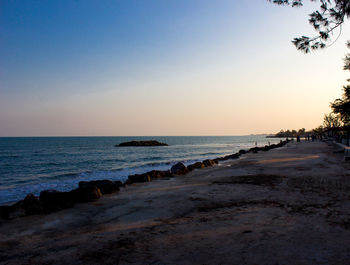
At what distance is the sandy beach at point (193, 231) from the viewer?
3732mm

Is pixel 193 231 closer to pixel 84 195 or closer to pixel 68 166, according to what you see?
pixel 84 195

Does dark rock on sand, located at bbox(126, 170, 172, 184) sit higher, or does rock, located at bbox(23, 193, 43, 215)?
rock, located at bbox(23, 193, 43, 215)

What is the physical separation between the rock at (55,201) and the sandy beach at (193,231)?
421 mm

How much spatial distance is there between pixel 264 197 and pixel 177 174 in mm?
8395

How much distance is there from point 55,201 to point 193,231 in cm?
521

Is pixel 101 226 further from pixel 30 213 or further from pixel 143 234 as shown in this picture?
pixel 30 213

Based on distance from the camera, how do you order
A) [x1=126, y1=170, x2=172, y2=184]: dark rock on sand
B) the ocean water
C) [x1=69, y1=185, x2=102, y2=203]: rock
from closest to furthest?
[x1=69, y1=185, x2=102, y2=203]: rock → [x1=126, y1=170, x2=172, y2=184]: dark rock on sand → the ocean water

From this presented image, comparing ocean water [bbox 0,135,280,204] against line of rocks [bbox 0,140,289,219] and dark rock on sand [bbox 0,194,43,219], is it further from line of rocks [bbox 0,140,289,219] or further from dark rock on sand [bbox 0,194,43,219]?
dark rock on sand [bbox 0,194,43,219]

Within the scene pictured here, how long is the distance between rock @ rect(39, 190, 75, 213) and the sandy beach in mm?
421

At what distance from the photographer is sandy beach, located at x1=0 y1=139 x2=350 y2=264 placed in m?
3.73

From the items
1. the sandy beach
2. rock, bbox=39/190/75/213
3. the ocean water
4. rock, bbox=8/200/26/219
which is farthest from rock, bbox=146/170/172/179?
rock, bbox=8/200/26/219

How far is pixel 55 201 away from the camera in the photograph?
25.1ft

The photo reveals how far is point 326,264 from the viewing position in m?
3.29

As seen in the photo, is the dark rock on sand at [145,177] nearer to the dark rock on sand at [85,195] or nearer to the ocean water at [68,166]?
the ocean water at [68,166]
